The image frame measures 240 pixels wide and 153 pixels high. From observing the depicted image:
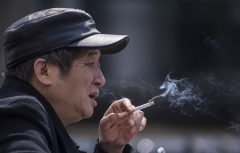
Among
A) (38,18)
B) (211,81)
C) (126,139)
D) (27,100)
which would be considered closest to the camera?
(27,100)

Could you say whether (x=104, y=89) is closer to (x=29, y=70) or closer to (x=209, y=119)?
(x=209, y=119)

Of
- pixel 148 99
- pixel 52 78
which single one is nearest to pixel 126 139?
pixel 148 99

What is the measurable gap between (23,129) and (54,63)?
0.95 feet

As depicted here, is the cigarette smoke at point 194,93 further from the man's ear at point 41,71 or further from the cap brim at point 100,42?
the man's ear at point 41,71

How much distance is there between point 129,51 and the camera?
253cm

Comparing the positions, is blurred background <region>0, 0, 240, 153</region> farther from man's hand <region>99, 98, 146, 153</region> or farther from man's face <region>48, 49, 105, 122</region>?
man's face <region>48, 49, 105, 122</region>

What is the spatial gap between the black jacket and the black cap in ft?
0.30

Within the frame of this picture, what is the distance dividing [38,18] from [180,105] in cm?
97

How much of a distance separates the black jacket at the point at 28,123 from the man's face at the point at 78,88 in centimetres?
6

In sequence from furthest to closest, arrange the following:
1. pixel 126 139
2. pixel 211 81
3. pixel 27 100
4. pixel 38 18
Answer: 1. pixel 211 81
2. pixel 126 139
3. pixel 38 18
4. pixel 27 100

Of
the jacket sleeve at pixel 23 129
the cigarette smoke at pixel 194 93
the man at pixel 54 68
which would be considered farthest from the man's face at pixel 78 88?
the cigarette smoke at pixel 194 93

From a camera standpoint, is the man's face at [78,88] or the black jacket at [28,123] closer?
the black jacket at [28,123]

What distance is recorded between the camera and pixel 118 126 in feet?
6.95

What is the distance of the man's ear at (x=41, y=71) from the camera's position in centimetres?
170
